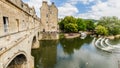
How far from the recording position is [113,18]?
A: 6288 cm

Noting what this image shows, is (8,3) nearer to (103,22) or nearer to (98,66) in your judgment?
(98,66)

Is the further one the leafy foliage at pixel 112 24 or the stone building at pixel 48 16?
the leafy foliage at pixel 112 24

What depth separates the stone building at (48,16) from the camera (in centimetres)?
4406

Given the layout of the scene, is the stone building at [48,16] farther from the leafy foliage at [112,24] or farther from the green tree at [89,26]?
the green tree at [89,26]

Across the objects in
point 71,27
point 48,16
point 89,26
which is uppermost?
point 48,16

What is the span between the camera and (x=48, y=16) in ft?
146

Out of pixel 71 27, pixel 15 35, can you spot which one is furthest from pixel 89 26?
pixel 15 35

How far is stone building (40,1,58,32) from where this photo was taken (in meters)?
44.1

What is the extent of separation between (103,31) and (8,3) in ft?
160

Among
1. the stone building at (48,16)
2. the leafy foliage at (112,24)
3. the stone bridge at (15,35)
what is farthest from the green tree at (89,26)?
the stone bridge at (15,35)

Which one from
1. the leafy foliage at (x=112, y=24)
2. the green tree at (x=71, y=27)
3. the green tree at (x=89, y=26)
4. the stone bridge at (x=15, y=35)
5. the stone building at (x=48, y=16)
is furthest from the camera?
the green tree at (x=89, y=26)

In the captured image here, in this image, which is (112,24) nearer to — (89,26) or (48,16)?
(89,26)

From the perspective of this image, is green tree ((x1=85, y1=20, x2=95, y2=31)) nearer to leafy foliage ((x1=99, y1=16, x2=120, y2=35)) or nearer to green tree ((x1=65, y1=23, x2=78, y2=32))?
leafy foliage ((x1=99, y1=16, x2=120, y2=35))

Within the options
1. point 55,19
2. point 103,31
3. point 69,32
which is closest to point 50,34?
point 55,19
